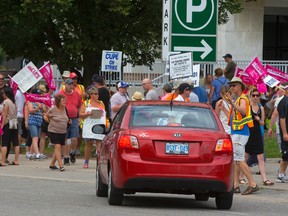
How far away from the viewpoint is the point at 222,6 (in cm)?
3456

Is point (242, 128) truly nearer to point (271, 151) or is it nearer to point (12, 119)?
point (12, 119)

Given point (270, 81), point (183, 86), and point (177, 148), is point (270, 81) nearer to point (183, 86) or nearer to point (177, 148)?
point (183, 86)

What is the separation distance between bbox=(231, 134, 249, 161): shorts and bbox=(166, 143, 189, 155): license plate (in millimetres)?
2721

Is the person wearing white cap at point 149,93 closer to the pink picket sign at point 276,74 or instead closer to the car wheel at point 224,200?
the pink picket sign at point 276,74

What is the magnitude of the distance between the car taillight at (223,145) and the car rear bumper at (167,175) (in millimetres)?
194

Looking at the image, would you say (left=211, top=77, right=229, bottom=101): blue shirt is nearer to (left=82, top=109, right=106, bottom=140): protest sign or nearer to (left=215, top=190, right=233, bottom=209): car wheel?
(left=82, top=109, right=106, bottom=140): protest sign

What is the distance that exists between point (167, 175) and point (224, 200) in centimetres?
106

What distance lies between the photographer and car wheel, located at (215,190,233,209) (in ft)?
43.9

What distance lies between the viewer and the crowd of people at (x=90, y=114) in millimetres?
17062

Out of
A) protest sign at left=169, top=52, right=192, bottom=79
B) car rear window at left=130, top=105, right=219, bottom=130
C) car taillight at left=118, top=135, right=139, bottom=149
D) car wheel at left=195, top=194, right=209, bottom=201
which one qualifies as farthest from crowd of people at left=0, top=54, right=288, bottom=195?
car taillight at left=118, top=135, right=139, bottom=149

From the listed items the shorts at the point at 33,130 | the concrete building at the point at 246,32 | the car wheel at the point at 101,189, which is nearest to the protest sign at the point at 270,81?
the shorts at the point at 33,130

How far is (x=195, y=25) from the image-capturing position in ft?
56.5

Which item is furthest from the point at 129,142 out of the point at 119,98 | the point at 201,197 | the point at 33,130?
the point at 33,130

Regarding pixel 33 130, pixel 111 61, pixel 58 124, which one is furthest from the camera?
pixel 111 61
